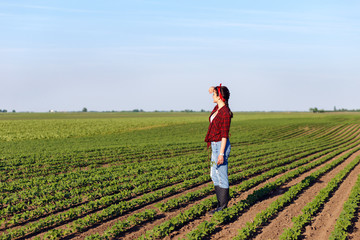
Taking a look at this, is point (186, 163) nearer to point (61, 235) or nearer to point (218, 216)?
point (218, 216)

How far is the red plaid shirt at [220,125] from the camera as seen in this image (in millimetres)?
6773

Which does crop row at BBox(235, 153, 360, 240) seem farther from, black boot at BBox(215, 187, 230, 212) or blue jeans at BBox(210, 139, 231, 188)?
blue jeans at BBox(210, 139, 231, 188)

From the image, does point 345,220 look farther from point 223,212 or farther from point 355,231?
point 223,212

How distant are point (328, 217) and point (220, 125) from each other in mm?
3855

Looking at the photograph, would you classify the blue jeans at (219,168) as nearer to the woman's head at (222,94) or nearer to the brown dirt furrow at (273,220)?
the woman's head at (222,94)

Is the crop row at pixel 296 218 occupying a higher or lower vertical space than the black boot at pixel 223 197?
lower

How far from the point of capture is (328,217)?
298 inches

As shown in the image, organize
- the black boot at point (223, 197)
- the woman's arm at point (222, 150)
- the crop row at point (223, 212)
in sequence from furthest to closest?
the black boot at point (223, 197)
the woman's arm at point (222, 150)
the crop row at point (223, 212)

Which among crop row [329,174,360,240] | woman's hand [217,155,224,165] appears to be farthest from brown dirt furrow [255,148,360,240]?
woman's hand [217,155,224,165]

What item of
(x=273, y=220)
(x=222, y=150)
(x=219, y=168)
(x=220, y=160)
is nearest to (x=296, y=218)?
(x=273, y=220)

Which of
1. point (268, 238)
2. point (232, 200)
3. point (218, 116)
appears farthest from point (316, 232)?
point (218, 116)

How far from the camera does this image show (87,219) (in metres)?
7.08

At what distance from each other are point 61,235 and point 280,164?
42.9 feet

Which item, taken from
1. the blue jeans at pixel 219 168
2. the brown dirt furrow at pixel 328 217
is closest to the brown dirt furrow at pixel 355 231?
the brown dirt furrow at pixel 328 217
